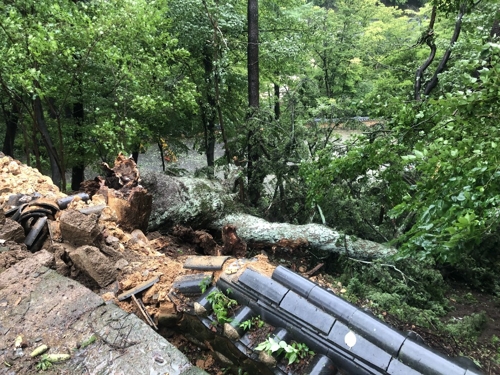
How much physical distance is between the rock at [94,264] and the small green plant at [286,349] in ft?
5.69

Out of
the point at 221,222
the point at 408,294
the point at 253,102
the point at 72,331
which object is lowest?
the point at 408,294

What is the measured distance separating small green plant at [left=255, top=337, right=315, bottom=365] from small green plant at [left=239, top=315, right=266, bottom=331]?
18 centimetres

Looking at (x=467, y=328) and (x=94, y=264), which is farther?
(x=467, y=328)

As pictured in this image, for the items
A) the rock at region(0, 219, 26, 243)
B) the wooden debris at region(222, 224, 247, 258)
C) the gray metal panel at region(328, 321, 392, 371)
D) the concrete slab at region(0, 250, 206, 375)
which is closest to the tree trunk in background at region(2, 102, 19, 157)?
the rock at region(0, 219, 26, 243)

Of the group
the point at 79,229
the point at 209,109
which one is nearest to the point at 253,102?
the point at 209,109

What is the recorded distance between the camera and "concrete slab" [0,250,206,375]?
87.0 inches

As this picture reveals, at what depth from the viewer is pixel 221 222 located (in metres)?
6.32

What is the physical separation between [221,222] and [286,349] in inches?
166

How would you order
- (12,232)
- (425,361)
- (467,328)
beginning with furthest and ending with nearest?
(467,328) → (12,232) → (425,361)

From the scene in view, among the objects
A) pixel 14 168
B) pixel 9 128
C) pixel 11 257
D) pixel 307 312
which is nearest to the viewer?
pixel 307 312

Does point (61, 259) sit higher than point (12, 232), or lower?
lower

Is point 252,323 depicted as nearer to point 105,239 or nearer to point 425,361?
point 425,361

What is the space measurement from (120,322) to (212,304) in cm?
66

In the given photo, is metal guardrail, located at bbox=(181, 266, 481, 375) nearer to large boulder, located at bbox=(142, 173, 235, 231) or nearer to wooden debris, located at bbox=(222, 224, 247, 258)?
wooden debris, located at bbox=(222, 224, 247, 258)
